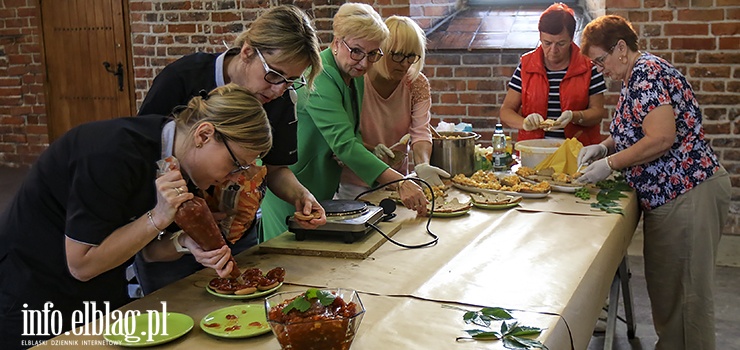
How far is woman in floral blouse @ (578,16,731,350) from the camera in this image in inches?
115

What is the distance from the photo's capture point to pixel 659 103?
9.46 feet

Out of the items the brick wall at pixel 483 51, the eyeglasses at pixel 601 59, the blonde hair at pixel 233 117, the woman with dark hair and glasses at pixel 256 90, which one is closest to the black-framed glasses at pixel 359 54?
the woman with dark hair and glasses at pixel 256 90

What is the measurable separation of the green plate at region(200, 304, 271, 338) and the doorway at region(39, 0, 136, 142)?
5391 millimetres

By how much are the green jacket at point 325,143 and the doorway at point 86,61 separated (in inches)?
168

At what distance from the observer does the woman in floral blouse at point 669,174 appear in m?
2.91

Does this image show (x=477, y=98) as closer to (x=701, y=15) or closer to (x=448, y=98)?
(x=448, y=98)

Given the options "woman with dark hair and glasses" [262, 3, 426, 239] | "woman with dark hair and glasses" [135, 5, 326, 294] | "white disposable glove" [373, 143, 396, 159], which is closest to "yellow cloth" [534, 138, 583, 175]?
"white disposable glove" [373, 143, 396, 159]

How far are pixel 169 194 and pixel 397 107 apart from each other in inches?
70.0

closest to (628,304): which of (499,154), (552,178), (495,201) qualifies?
(552,178)

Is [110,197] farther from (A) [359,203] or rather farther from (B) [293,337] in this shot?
(A) [359,203]

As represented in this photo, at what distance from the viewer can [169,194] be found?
162 centimetres

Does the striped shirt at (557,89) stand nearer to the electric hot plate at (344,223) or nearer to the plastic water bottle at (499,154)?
the plastic water bottle at (499,154)

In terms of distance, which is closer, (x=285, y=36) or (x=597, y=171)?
(x=285, y=36)

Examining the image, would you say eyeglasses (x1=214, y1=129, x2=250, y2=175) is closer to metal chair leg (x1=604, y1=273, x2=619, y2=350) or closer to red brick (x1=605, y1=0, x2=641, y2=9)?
metal chair leg (x1=604, y1=273, x2=619, y2=350)
